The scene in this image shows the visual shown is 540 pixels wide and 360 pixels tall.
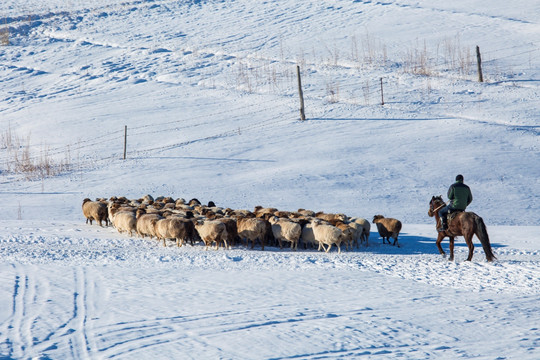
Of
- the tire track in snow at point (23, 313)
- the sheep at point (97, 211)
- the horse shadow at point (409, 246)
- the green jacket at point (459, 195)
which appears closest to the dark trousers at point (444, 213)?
the green jacket at point (459, 195)

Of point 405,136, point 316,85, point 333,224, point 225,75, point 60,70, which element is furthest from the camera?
point 60,70

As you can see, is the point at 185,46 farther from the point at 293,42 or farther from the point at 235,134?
the point at 235,134

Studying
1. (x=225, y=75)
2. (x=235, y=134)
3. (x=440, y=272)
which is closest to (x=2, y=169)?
Answer: (x=235, y=134)

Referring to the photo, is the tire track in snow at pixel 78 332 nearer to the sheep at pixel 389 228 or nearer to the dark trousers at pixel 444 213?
the dark trousers at pixel 444 213

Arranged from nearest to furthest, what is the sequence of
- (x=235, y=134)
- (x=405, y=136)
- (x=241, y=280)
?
(x=241, y=280), (x=405, y=136), (x=235, y=134)

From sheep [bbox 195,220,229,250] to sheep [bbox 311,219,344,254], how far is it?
1.96m

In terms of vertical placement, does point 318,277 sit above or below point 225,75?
below

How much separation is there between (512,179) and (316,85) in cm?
1398

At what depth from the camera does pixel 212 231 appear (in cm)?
1404

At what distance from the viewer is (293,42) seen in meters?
42.2

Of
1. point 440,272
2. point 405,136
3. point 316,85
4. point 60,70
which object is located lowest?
point 440,272

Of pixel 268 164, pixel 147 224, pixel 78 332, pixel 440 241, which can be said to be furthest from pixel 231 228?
pixel 268 164

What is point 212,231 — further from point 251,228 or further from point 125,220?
point 125,220

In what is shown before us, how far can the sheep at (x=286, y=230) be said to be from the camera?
14.1 m
